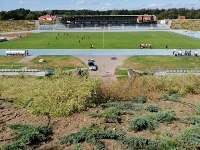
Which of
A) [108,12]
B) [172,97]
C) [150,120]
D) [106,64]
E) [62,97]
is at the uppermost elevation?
[108,12]

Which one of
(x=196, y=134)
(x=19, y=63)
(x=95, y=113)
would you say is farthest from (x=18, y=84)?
(x=19, y=63)

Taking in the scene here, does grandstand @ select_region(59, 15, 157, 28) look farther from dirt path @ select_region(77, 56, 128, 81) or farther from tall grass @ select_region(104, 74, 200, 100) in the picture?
→ tall grass @ select_region(104, 74, 200, 100)

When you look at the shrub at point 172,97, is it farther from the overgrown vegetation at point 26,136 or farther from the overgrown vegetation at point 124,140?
the overgrown vegetation at point 26,136

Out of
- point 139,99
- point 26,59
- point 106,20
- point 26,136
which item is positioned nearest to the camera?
Result: point 26,136

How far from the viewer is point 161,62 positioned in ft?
148

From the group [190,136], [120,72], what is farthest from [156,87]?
[120,72]

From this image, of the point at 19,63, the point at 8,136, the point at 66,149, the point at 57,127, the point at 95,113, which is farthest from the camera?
the point at 19,63

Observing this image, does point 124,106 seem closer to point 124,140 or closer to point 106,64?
point 124,140

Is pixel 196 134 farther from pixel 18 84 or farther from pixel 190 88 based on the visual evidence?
pixel 18 84

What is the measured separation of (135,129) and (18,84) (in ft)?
32.9

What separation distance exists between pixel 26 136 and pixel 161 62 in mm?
36210

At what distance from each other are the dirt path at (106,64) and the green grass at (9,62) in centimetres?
912

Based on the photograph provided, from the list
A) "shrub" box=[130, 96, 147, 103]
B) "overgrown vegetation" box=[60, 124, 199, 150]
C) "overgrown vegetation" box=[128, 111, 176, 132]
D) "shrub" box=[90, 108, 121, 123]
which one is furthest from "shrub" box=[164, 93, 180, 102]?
"overgrown vegetation" box=[60, 124, 199, 150]

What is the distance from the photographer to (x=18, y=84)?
19328 mm
